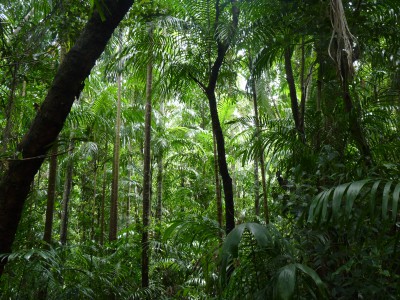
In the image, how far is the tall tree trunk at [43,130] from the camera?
2.11 m

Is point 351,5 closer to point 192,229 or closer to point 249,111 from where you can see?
point 192,229

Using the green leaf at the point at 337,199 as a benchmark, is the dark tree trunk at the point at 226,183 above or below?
above

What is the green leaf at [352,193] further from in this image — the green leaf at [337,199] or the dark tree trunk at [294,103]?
the dark tree trunk at [294,103]

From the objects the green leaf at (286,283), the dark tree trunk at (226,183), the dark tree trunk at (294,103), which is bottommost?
the green leaf at (286,283)

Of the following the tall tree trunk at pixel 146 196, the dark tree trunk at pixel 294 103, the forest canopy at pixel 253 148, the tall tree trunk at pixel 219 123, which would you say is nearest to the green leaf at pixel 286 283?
the forest canopy at pixel 253 148

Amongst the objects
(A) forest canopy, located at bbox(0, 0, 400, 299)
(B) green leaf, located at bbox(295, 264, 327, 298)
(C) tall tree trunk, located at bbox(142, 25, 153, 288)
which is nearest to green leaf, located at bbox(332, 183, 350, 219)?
(A) forest canopy, located at bbox(0, 0, 400, 299)

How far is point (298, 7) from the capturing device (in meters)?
3.80

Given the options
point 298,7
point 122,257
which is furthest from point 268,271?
point 122,257

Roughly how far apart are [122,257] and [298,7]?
4662 mm

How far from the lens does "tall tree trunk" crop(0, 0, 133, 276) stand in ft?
6.91

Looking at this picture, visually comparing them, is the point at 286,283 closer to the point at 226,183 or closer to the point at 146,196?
the point at 226,183

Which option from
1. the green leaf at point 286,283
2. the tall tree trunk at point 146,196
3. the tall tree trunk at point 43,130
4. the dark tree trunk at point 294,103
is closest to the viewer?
the green leaf at point 286,283

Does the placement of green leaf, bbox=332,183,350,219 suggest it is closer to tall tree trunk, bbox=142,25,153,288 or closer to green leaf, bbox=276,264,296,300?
green leaf, bbox=276,264,296,300

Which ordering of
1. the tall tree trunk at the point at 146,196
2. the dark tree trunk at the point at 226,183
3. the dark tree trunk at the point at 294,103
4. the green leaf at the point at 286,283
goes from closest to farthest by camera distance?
the green leaf at the point at 286,283 < the dark tree trunk at the point at 226,183 < the dark tree trunk at the point at 294,103 < the tall tree trunk at the point at 146,196
